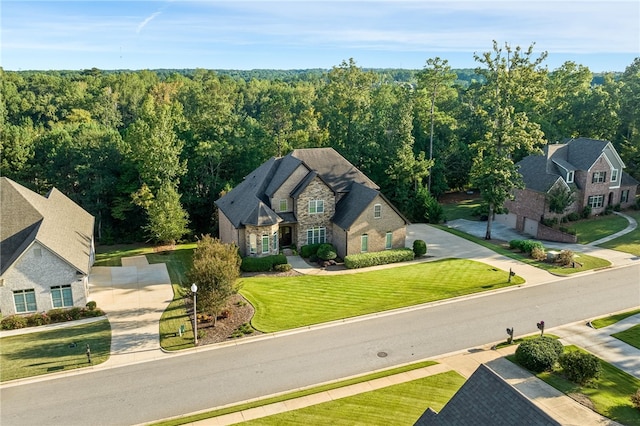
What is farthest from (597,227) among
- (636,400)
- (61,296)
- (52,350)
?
(52,350)

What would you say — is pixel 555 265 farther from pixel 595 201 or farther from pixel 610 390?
pixel 595 201

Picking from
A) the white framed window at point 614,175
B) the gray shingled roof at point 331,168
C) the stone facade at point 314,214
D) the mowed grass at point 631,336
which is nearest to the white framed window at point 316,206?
the stone facade at point 314,214

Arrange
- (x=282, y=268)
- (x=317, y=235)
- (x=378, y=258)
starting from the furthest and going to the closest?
(x=317, y=235), (x=378, y=258), (x=282, y=268)

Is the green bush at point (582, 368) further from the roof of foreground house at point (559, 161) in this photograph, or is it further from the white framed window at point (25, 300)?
the white framed window at point (25, 300)

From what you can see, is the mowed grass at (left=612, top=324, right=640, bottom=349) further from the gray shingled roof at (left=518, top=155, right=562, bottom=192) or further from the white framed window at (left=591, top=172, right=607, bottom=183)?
the white framed window at (left=591, top=172, right=607, bottom=183)

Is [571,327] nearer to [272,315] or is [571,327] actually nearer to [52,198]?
[272,315]

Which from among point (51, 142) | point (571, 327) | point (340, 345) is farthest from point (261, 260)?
point (51, 142)
